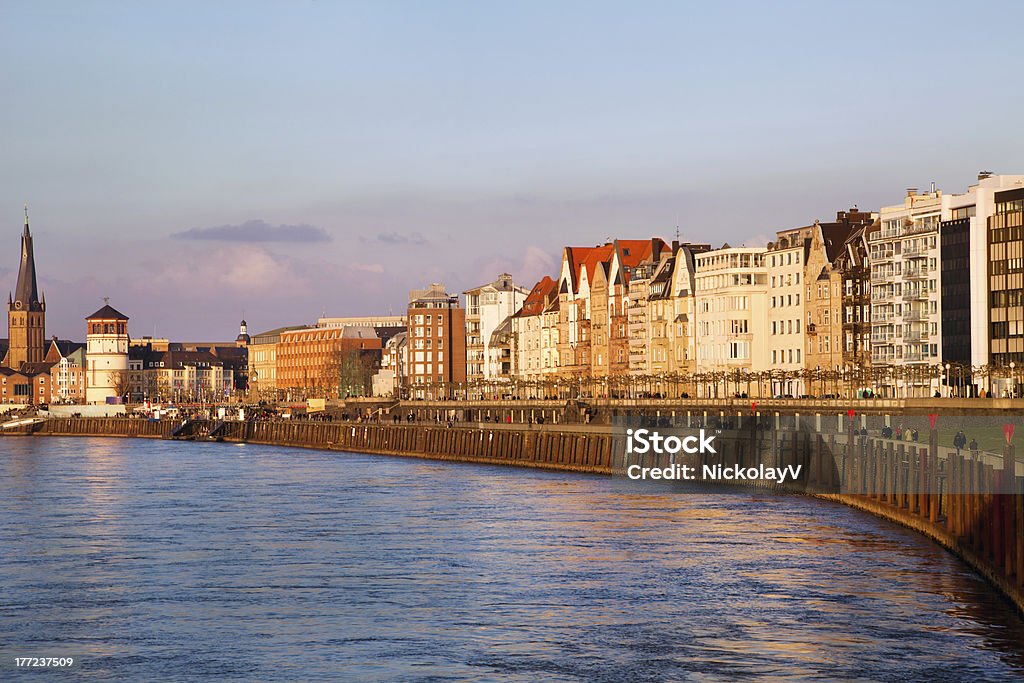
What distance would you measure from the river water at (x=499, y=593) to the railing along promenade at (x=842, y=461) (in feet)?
3.25

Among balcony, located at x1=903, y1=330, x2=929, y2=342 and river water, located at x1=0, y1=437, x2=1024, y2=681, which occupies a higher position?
balcony, located at x1=903, y1=330, x2=929, y2=342

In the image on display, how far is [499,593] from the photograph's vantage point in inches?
1801

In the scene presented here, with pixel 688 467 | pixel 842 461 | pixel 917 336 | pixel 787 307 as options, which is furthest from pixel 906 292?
pixel 842 461

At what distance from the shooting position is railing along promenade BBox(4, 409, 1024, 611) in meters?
42.3

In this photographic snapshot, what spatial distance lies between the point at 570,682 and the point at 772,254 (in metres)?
131

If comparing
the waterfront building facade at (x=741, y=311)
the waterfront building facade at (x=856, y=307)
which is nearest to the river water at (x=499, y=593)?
A: the waterfront building facade at (x=856, y=307)

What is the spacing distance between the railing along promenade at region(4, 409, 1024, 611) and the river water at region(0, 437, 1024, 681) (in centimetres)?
99

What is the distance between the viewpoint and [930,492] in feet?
178

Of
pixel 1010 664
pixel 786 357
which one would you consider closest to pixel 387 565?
pixel 1010 664

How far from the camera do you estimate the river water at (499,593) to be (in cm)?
3656

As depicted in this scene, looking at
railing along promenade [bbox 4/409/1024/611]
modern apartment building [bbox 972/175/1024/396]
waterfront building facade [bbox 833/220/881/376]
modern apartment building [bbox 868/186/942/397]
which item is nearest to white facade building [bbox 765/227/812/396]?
waterfront building facade [bbox 833/220/881/376]

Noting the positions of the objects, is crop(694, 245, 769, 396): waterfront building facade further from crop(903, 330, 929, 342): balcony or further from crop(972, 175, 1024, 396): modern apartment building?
crop(972, 175, 1024, 396): modern apartment building

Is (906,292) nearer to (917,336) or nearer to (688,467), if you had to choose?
(917,336)

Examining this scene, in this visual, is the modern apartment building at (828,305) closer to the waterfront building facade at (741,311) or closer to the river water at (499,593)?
the waterfront building facade at (741,311)
